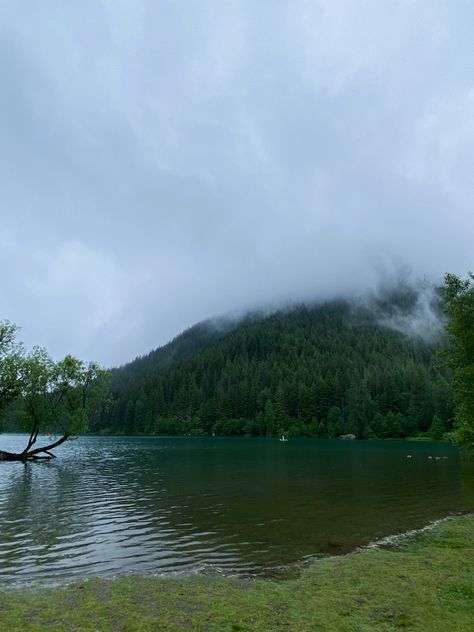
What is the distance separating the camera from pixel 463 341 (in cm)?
4078

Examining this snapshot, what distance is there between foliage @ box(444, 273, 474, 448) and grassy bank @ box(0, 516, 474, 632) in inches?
985

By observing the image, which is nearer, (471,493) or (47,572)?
(47,572)

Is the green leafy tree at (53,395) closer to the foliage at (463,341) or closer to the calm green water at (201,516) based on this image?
the calm green water at (201,516)

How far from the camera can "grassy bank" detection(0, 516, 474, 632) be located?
12.4 m

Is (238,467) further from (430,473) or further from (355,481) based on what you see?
(430,473)

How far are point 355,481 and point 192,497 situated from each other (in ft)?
74.2

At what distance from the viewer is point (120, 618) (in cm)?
1296

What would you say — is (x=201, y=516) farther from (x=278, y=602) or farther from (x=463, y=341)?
(x=463, y=341)

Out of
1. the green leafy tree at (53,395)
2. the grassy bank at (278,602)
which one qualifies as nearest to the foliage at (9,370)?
the green leafy tree at (53,395)

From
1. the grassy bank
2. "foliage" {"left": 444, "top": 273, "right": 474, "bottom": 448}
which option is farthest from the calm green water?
"foliage" {"left": 444, "top": 273, "right": 474, "bottom": 448}

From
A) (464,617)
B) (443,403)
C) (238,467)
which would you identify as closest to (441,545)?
(464,617)

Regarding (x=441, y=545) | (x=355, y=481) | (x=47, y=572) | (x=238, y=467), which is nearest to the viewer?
(x=47, y=572)

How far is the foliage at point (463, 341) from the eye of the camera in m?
40.3

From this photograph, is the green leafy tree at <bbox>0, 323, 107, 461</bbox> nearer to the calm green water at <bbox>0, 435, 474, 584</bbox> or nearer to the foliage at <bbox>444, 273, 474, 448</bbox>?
the calm green water at <bbox>0, 435, 474, 584</bbox>
